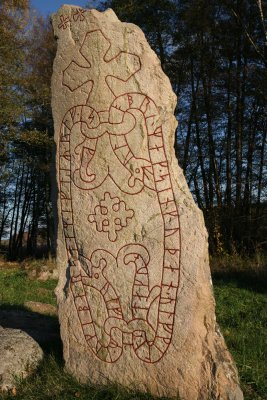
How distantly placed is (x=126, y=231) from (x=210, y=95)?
13.5 metres

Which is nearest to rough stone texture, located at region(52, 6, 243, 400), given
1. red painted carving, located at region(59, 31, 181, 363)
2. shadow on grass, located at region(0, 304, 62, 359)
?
red painted carving, located at region(59, 31, 181, 363)

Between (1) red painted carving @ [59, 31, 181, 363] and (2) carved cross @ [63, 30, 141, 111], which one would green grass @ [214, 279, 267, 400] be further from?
(2) carved cross @ [63, 30, 141, 111]

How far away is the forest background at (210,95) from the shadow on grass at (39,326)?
8460 mm

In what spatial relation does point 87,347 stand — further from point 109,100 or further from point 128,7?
point 128,7

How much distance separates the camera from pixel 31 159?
19.2 metres

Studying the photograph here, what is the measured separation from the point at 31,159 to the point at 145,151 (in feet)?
52.2

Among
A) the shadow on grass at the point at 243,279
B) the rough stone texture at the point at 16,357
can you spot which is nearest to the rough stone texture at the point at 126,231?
the rough stone texture at the point at 16,357

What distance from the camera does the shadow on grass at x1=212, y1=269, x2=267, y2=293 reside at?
8625mm

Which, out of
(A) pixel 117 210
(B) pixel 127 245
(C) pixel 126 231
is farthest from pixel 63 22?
(B) pixel 127 245

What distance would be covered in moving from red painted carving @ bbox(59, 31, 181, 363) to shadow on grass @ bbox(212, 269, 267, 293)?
193 inches

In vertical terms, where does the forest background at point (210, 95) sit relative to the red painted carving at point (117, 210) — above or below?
above

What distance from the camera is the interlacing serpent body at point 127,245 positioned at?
12.2 ft

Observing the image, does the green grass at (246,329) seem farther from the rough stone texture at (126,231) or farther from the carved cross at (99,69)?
the carved cross at (99,69)

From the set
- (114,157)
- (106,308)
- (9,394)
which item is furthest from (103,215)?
(9,394)
